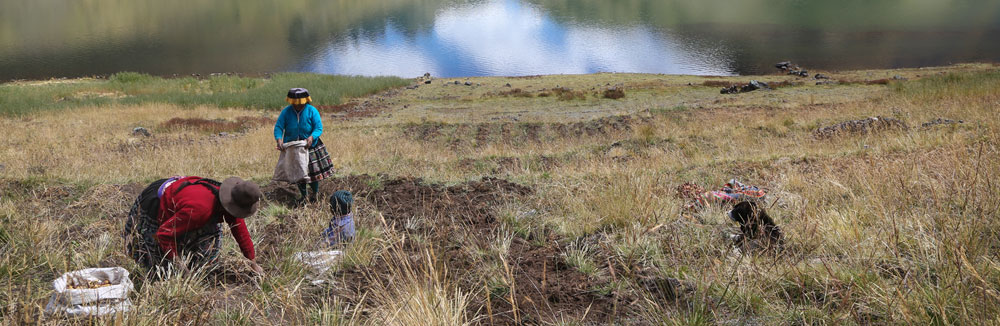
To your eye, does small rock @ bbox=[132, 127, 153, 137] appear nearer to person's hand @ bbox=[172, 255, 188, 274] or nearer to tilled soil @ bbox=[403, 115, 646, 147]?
tilled soil @ bbox=[403, 115, 646, 147]

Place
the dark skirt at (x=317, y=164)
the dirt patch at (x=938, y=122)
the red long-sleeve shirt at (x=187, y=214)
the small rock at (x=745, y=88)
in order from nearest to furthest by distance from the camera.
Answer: the red long-sleeve shirt at (x=187, y=214) → the dark skirt at (x=317, y=164) → the dirt patch at (x=938, y=122) → the small rock at (x=745, y=88)

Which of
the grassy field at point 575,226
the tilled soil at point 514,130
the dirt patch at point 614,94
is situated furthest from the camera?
the dirt patch at point 614,94

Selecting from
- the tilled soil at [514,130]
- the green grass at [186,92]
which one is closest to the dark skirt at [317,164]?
the tilled soil at [514,130]

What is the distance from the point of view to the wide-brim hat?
3080 mm

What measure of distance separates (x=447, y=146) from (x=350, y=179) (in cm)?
642

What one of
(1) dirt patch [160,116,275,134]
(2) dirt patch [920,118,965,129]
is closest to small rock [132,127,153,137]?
(1) dirt patch [160,116,275,134]

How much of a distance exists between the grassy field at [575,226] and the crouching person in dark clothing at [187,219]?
0.15 meters

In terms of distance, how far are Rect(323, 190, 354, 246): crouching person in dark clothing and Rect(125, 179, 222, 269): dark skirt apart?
742 mm

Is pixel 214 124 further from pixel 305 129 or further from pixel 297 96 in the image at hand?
pixel 297 96

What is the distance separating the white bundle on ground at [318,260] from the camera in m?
3.33

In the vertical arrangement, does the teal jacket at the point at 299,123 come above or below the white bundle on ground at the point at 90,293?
above

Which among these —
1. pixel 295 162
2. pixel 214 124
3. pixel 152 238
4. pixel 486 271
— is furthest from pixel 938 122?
pixel 214 124

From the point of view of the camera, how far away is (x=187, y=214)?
3.07m

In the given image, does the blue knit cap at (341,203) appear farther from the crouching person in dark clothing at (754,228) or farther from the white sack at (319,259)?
the crouching person in dark clothing at (754,228)
